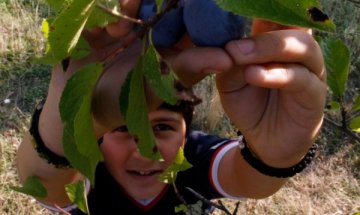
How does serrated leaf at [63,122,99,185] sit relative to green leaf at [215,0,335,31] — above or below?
below

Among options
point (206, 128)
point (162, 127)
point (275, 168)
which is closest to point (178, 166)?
→ point (275, 168)

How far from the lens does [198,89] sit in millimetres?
2080

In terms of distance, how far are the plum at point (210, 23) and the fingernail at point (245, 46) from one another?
0.5 inches

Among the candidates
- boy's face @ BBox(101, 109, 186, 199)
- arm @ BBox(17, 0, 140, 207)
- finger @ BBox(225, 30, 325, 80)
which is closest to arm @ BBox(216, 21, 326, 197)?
finger @ BBox(225, 30, 325, 80)

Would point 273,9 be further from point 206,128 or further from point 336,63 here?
point 206,128

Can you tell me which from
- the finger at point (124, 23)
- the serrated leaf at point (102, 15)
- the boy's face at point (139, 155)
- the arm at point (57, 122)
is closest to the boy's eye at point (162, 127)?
the boy's face at point (139, 155)

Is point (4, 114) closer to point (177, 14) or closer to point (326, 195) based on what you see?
point (326, 195)

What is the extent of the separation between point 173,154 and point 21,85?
1212mm

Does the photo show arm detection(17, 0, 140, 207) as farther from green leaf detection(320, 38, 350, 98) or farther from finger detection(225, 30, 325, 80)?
green leaf detection(320, 38, 350, 98)

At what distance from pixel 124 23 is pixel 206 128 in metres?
1.54

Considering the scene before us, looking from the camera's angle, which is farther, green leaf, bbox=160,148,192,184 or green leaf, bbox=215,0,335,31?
green leaf, bbox=160,148,192,184

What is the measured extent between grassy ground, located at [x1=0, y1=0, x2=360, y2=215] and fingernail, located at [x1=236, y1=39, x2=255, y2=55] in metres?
1.29

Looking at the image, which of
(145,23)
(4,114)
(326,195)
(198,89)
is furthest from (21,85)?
(145,23)

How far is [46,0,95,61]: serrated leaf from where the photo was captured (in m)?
0.38
